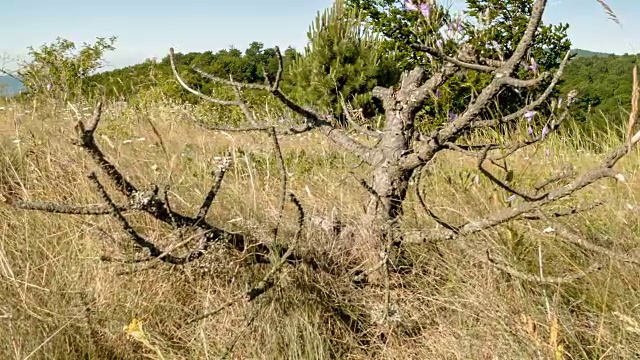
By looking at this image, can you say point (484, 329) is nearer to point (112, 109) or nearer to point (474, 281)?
point (474, 281)

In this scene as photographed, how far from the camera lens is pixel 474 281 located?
5.31ft

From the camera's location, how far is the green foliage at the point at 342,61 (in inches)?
478

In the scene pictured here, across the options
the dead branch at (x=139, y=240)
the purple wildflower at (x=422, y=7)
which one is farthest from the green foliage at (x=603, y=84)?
the dead branch at (x=139, y=240)

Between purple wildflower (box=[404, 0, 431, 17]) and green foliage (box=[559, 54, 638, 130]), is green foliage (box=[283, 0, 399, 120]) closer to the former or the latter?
green foliage (box=[559, 54, 638, 130])

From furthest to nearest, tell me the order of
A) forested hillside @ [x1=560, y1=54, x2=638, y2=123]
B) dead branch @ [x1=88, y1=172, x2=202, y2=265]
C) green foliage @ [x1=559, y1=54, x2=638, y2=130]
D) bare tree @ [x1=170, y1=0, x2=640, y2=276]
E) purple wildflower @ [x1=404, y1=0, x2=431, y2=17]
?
forested hillside @ [x1=560, y1=54, x2=638, y2=123] < green foliage @ [x1=559, y1=54, x2=638, y2=130] < purple wildflower @ [x1=404, y1=0, x2=431, y2=17] < bare tree @ [x1=170, y1=0, x2=640, y2=276] < dead branch @ [x1=88, y1=172, x2=202, y2=265]

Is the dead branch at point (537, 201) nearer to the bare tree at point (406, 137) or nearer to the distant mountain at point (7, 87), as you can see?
the bare tree at point (406, 137)

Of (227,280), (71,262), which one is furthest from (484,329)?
(71,262)

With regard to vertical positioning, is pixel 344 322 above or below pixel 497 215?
below

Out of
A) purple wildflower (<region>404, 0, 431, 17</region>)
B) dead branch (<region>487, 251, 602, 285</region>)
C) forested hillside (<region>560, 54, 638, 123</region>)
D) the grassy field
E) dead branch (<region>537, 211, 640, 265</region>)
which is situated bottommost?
the grassy field

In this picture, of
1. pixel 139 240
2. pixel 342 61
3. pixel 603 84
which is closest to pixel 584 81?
pixel 603 84

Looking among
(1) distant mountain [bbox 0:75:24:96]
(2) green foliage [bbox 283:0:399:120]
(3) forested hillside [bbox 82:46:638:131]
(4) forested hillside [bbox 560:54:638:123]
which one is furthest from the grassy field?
(2) green foliage [bbox 283:0:399:120]

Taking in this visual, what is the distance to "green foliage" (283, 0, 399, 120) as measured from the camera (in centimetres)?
1215

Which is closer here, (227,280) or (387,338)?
(387,338)

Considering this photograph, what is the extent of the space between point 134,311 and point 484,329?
951 millimetres
